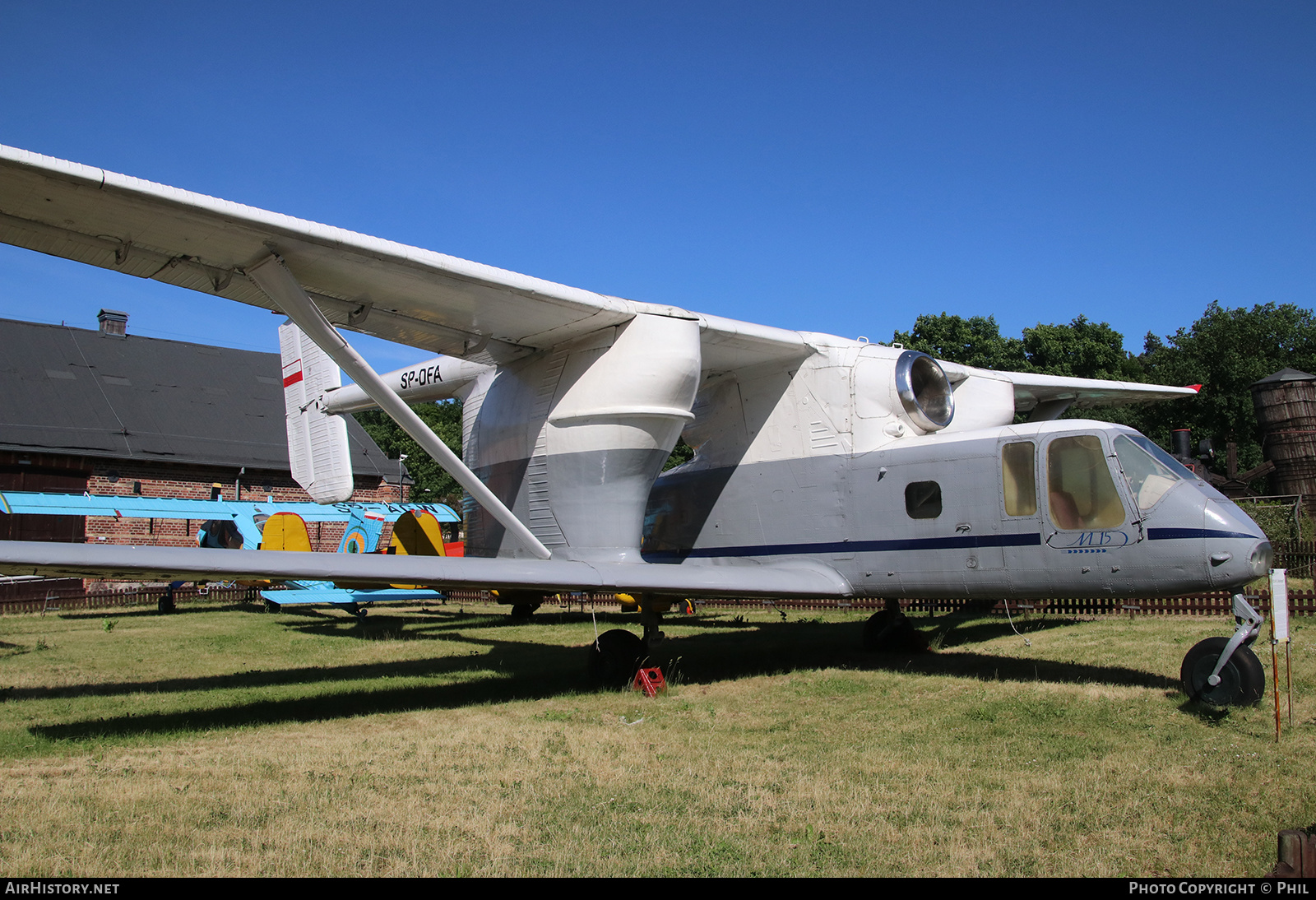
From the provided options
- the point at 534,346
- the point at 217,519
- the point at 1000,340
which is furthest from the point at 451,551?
the point at 1000,340

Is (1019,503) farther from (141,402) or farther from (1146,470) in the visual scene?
(141,402)

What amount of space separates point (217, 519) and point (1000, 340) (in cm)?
3449

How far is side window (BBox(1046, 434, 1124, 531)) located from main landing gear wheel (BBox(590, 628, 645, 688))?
175 inches

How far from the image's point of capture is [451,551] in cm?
1916

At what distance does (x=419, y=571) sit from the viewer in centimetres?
759

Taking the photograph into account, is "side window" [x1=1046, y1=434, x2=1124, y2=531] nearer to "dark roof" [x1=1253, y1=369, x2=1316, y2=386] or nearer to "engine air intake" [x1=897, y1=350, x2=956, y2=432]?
"engine air intake" [x1=897, y1=350, x2=956, y2=432]

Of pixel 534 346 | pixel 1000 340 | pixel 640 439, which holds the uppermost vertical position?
pixel 1000 340

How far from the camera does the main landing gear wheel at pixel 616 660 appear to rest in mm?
9375

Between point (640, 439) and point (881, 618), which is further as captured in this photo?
point (881, 618)

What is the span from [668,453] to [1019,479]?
3.77 meters

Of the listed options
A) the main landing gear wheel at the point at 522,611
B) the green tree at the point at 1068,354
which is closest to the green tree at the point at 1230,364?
the green tree at the point at 1068,354

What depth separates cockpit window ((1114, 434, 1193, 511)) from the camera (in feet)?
25.4

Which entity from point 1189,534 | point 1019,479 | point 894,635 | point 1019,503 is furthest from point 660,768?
point 894,635
